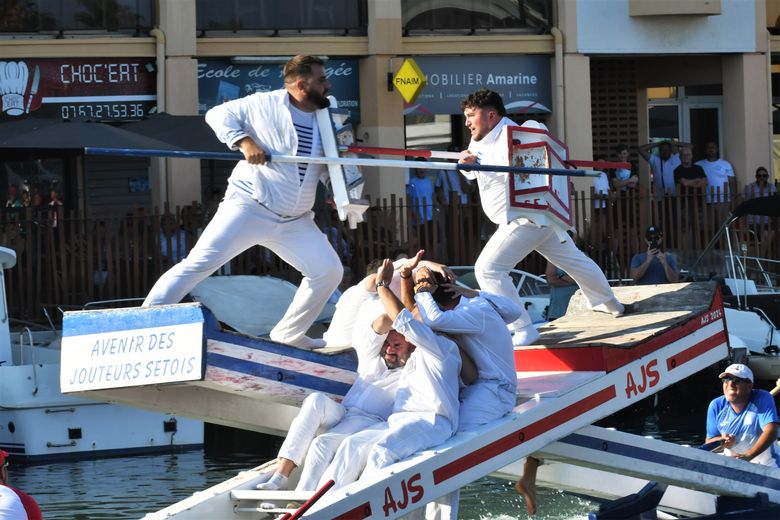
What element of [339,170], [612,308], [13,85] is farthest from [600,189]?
[339,170]

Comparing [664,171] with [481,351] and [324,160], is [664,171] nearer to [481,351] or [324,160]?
[481,351]

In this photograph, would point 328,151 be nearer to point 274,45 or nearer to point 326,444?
point 326,444

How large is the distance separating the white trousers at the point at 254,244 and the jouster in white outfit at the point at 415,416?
2.87 ft

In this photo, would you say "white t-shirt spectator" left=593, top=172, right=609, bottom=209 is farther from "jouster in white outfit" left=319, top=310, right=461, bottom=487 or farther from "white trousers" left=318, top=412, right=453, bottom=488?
"white trousers" left=318, top=412, right=453, bottom=488

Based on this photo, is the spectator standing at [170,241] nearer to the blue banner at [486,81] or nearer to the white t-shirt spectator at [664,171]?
the blue banner at [486,81]

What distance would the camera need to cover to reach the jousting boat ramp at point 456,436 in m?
10.6

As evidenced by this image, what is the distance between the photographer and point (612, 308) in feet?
43.9

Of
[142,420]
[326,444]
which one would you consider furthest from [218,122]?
[142,420]

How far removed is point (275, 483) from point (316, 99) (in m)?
2.44

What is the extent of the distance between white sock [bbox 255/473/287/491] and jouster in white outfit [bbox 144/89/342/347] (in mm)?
1261

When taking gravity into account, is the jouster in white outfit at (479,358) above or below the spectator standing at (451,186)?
below

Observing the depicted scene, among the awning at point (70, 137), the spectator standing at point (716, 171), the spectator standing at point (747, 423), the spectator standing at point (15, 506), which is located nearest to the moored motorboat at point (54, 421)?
the awning at point (70, 137)

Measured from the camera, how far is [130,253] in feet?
73.8

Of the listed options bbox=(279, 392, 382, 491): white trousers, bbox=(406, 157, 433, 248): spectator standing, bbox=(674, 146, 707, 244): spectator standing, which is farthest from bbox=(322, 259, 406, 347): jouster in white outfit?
bbox=(674, 146, 707, 244): spectator standing
